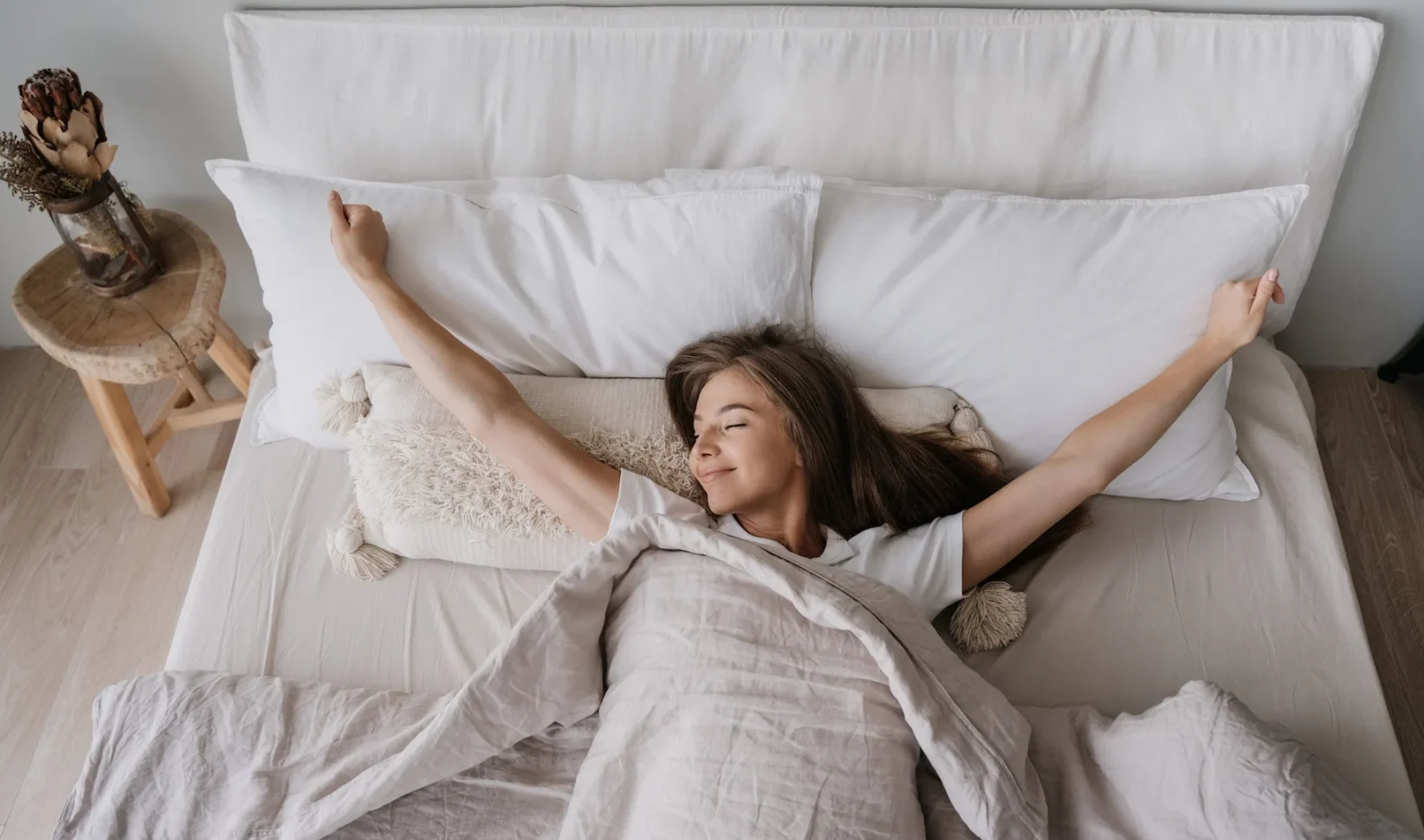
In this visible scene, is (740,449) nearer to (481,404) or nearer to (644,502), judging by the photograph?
(644,502)

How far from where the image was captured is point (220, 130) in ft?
5.07

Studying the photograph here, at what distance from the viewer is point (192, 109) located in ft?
4.98

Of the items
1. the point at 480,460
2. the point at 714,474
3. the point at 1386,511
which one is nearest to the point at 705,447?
the point at 714,474

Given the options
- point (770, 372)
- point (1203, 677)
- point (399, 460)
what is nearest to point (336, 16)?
point (399, 460)

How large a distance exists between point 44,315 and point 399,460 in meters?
0.68

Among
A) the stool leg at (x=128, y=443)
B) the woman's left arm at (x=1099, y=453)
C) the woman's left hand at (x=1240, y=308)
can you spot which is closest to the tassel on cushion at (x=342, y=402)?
the stool leg at (x=128, y=443)

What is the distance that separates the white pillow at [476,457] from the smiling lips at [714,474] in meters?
0.09

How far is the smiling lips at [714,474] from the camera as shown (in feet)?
3.93

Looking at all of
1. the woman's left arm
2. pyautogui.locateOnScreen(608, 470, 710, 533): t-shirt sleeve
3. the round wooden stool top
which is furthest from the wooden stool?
the woman's left arm

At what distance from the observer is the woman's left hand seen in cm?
120

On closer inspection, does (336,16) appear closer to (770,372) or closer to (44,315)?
(44,315)

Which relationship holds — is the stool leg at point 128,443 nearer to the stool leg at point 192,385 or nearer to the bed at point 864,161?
the stool leg at point 192,385

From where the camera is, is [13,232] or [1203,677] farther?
[13,232]

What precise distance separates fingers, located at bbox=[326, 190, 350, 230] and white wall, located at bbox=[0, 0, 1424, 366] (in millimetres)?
323
